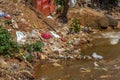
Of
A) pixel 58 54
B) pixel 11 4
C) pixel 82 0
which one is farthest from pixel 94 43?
pixel 82 0

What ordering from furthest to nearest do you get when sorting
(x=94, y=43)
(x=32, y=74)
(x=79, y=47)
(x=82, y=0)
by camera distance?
(x=82, y=0) → (x=94, y=43) → (x=79, y=47) → (x=32, y=74)

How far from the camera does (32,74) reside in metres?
6.98

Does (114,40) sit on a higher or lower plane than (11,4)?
lower

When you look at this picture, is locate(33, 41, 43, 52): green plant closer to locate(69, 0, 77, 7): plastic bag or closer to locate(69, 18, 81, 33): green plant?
locate(69, 18, 81, 33): green plant

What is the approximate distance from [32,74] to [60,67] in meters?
0.89

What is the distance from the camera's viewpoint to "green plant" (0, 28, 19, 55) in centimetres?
728

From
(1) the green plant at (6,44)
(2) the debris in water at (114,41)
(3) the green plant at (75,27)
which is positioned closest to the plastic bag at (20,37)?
(1) the green plant at (6,44)

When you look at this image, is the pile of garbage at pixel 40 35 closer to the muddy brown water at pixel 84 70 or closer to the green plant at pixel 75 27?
the green plant at pixel 75 27

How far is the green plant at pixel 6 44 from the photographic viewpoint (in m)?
7.28

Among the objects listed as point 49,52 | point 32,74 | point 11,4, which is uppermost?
point 11,4

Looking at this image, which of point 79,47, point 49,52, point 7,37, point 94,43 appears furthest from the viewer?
point 94,43

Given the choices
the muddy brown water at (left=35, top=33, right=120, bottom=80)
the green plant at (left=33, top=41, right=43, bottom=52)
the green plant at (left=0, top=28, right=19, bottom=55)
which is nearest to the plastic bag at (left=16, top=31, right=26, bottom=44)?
the green plant at (left=33, top=41, right=43, bottom=52)

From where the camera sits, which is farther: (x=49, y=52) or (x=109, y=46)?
(x=109, y=46)

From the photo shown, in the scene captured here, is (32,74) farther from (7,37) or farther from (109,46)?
(109,46)
